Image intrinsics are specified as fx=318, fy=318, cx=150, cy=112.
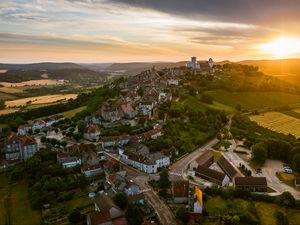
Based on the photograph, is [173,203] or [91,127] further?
[91,127]

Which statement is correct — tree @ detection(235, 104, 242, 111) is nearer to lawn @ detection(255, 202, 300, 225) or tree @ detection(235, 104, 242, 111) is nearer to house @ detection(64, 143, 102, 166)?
house @ detection(64, 143, 102, 166)

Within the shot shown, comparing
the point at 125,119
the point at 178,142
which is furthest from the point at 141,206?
the point at 125,119

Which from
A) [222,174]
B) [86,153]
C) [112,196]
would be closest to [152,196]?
[112,196]

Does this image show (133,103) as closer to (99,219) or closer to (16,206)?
(16,206)

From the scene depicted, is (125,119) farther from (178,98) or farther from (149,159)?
(149,159)

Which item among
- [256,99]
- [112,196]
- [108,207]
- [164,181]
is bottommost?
[112,196]

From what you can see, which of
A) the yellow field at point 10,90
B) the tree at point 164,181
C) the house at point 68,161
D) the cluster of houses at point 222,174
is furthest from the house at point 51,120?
the yellow field at point 10,90

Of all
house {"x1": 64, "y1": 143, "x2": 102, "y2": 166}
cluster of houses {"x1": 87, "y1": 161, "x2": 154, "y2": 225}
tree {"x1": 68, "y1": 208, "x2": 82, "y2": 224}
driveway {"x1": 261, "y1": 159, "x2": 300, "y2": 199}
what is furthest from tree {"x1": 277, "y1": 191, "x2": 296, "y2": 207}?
house {"x1": 64, "y1": 143, "x2": 102, "y2": 166}

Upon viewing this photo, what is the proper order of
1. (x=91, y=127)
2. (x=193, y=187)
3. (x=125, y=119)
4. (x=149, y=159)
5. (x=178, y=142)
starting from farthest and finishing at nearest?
(x=125, y=119)
(x=91, y=127)
(x=178, y=142)
(x=149, y=159)
(x=193, y=187)
